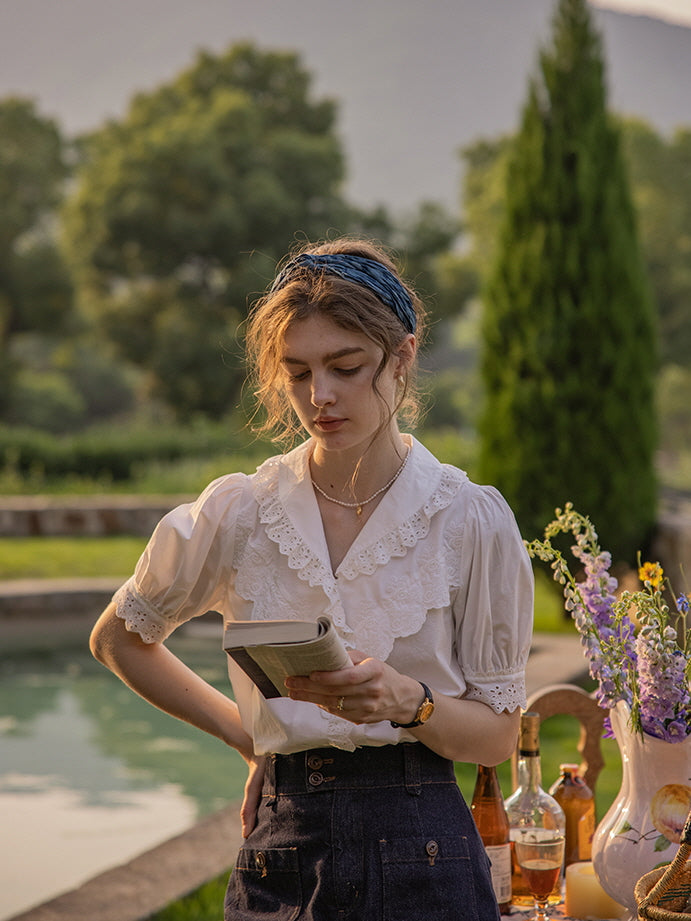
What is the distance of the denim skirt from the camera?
1.58 m

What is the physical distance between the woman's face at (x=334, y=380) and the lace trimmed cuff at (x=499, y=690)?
40 centimetres

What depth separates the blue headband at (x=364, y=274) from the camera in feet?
5.44

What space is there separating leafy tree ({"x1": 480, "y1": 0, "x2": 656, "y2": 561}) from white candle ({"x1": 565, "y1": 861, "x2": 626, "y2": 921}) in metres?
5.04

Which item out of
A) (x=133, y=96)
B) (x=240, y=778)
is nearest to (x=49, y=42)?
(x=133, y=96)

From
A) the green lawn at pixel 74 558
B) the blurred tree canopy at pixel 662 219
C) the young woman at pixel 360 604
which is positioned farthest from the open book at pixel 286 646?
the blurred tree canopy at pixel 662 219

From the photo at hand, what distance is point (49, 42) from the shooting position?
→ 109 meters

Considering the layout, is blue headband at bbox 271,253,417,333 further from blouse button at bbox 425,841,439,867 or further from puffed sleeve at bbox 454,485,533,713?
blouse button at bbox 425,841,439,867

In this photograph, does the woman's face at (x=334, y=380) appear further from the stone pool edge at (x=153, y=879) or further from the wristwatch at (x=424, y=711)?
the stone pool edge at (x=153, y=879)

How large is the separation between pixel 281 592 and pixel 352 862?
1.32ft

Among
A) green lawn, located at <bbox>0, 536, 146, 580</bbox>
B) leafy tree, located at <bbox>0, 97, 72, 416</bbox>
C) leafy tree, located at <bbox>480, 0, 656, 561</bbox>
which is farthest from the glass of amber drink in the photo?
leafy tree, located at <bbox>0, 97, 72, 416</bbox>

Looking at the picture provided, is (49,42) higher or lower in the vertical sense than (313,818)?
higher

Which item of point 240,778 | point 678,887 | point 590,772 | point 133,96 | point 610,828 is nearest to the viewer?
point 678,887

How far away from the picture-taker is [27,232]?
25234 mm

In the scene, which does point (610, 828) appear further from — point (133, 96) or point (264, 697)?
point (133, 96)
